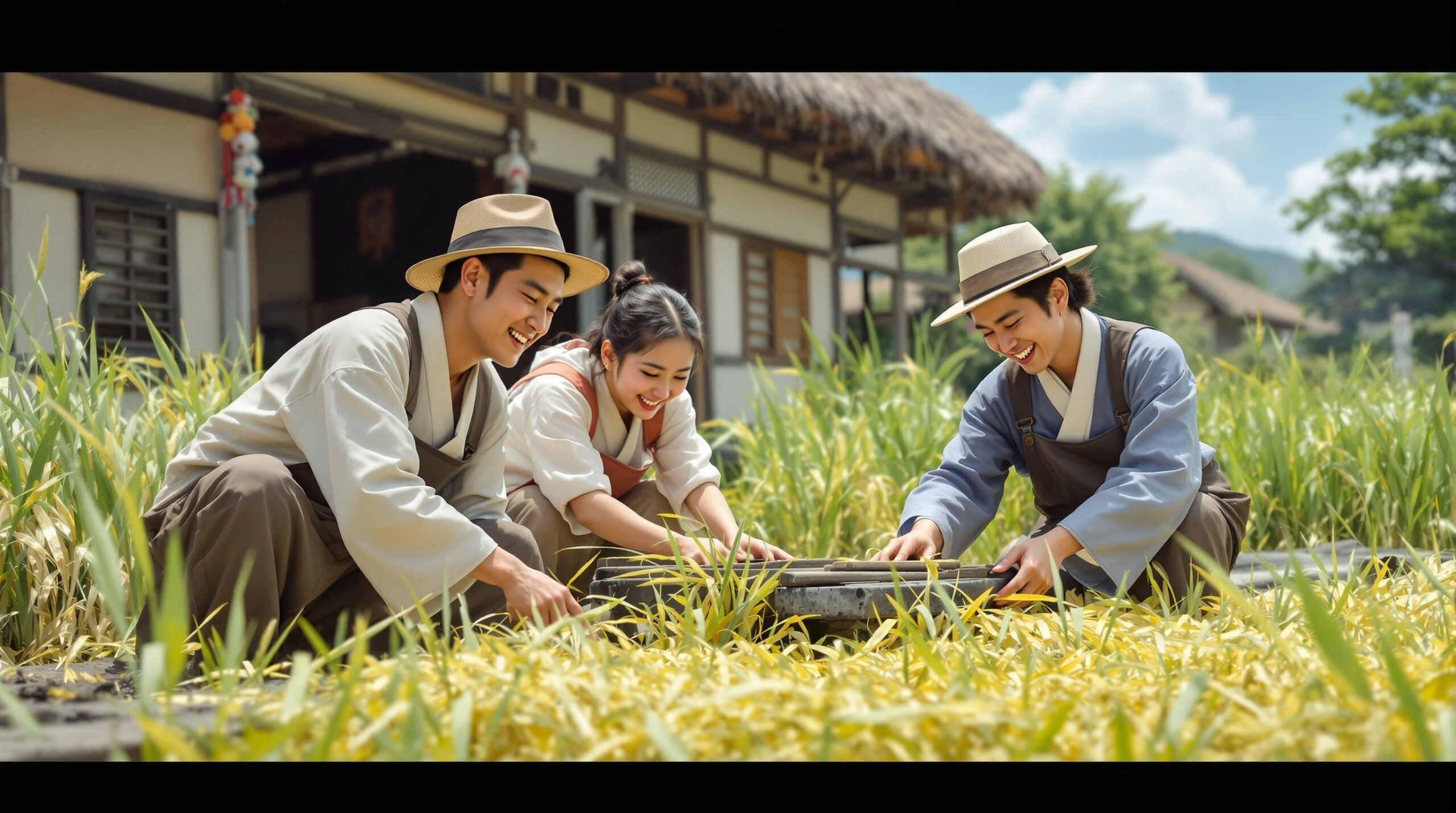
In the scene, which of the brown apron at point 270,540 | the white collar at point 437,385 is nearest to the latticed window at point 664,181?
the white collar at point 437,385

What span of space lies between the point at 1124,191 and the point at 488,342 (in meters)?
30.5

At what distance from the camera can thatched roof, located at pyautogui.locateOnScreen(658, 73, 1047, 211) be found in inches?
276

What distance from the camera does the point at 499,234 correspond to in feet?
7.49

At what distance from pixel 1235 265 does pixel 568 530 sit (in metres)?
78.3

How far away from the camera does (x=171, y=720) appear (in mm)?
1104

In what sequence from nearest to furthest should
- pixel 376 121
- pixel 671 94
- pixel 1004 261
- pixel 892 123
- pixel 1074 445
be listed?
pixel 1004 261, pixel 1074 445, pixel 376 121, pixel 671 94, pixel 892 123

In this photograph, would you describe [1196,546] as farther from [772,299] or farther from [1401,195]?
[1401,195]

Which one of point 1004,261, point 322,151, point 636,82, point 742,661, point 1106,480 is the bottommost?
point 742,661

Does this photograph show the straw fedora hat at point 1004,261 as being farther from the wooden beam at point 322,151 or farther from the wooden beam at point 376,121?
the wooden beam at point 322,151

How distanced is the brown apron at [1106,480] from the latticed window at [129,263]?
4.24m

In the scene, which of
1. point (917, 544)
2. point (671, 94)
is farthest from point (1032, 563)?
point (671, 94)

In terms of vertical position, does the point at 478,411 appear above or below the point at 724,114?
below

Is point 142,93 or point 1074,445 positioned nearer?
point 1074,445
